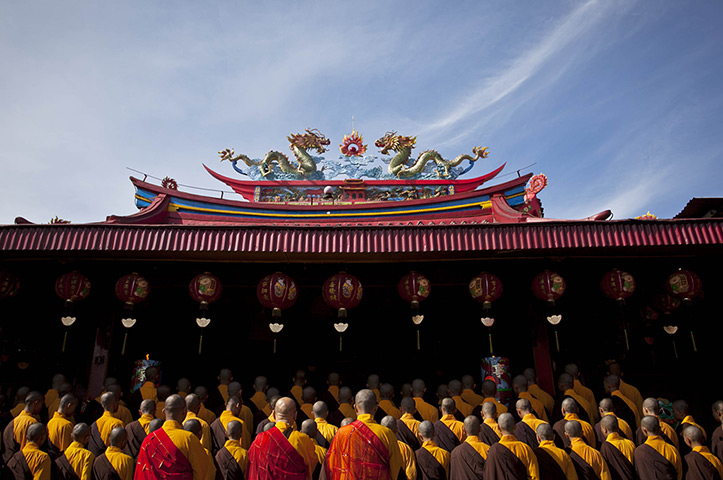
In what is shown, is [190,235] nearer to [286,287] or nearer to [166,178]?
[286,287]

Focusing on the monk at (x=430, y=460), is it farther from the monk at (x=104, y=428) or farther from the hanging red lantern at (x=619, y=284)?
the hanging red lantern at (x=619, y=284)

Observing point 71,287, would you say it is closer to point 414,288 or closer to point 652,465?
point 414,288

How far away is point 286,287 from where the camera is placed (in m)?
6.33

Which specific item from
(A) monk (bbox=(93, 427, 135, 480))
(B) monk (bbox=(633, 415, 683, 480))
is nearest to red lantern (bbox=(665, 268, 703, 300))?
(B) monk (bbox=(633, 415, 683, 480))

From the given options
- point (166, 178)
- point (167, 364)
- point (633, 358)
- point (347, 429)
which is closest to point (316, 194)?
point (166, 178)

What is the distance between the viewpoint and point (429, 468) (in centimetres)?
416

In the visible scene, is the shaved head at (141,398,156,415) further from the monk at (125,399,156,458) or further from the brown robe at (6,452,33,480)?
the brown robe at (6,452,33,480)

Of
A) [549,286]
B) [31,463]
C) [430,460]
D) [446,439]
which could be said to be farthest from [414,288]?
[31,463]

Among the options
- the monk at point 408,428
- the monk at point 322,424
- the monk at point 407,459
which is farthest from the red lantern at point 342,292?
the monk at point 407,459

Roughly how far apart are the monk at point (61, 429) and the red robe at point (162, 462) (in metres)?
1.37

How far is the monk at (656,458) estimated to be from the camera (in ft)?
13.6

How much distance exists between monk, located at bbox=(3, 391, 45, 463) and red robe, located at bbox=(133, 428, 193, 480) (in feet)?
5.52

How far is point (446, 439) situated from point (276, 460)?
6.02ft

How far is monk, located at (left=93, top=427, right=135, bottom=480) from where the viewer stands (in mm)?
3898
